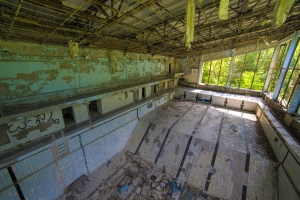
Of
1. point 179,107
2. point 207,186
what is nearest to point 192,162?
point 207,186

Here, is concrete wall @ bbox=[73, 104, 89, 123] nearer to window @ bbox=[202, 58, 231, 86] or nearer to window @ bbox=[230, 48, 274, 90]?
window @ bbox=[202, 58, 231, 86]

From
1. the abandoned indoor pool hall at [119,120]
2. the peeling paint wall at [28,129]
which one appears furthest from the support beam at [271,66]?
the peeling paint wall at [28,129]

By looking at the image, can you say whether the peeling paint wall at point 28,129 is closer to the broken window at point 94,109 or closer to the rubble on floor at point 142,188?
the broken window at point 94,109

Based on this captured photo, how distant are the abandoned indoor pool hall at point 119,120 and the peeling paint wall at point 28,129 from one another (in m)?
0.05

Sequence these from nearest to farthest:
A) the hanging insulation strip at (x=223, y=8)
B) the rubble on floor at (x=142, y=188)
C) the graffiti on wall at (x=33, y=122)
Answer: the hanging insulation strip at (x=223, y=8), the graffiti on wall at (x=33, y=122), the rubble on floor at (x=142, y=188)

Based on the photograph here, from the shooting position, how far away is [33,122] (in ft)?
18.7

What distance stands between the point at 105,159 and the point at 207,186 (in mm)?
Result: 6376

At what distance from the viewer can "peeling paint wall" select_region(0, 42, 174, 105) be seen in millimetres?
5004

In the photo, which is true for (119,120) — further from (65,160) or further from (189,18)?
(189,18)

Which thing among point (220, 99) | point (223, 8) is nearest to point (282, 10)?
point (223, 8)

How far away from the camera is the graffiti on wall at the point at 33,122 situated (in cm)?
520

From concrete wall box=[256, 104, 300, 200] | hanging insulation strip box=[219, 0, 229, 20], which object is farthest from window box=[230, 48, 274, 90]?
hanging insulation strip box=[219, 0, 229, 20]

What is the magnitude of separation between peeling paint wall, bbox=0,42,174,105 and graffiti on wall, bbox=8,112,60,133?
826mm

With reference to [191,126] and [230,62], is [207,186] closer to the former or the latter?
[191,126]
